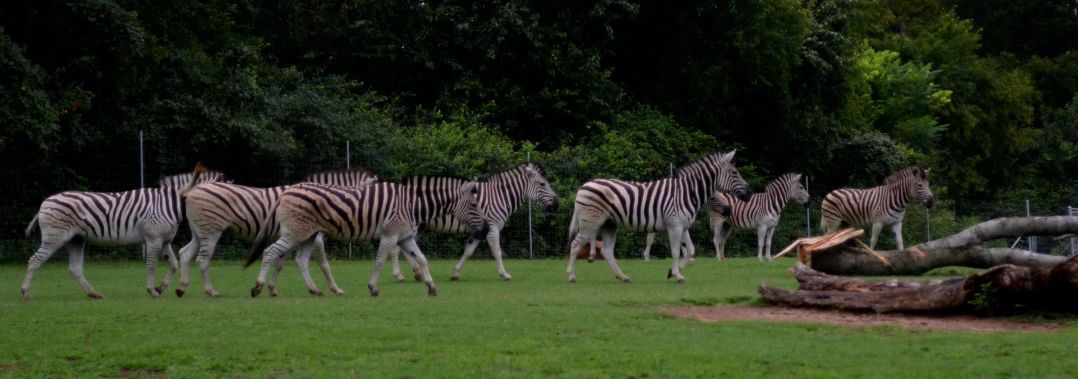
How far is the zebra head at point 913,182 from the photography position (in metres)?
26.8

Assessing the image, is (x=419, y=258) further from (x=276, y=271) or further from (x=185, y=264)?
(x=185, y=264)

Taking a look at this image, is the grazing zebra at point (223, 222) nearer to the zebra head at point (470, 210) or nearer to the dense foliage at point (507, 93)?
the zebra head at point (470, 210)

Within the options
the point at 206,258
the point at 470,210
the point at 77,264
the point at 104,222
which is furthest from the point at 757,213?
the point at 77,264

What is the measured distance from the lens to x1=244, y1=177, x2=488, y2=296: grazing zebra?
15.2m

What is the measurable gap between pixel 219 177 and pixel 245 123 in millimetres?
7966

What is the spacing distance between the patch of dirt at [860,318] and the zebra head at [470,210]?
15.1ft

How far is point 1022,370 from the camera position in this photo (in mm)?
9055

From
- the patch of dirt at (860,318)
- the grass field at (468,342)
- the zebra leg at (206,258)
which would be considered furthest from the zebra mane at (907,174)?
the zebra leg at (206,258)

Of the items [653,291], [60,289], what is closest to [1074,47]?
[653,291]

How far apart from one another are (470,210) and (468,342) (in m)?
6.90

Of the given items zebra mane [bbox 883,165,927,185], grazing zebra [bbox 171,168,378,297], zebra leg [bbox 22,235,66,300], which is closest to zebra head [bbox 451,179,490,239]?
grazing zebra [bbox 171,168,378,297]

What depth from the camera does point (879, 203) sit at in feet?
87.1

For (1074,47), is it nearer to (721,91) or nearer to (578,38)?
(721,91)

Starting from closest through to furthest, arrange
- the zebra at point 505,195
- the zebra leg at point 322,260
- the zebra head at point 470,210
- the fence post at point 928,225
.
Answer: the zebra leg at point 322,260 → the zebra head at point 470,210 → the zebra at point 505,195 → the fence post at point 928,225
